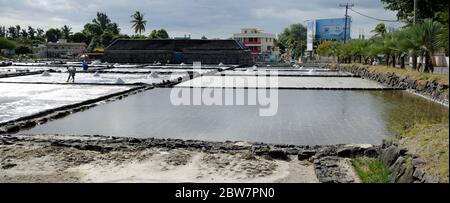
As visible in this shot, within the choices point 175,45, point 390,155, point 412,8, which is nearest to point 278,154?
point 390,155

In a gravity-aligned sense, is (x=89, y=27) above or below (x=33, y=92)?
above

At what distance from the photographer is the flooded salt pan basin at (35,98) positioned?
48.3ft

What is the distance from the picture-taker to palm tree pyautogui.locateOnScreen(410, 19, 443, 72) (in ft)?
79.4

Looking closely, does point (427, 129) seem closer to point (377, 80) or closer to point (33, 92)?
point (33, 92)

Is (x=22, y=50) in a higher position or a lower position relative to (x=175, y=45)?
lower

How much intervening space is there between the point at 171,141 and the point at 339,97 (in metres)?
12.2

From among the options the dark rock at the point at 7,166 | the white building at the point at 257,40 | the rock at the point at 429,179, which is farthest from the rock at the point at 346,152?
the white building at the point at 257,40

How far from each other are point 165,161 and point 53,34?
11633cm

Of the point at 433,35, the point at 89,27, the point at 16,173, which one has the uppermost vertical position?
the point at 89,27

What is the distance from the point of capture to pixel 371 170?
23.8ft

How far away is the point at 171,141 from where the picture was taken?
9.78 metres

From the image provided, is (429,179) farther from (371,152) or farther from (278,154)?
(278,154)
